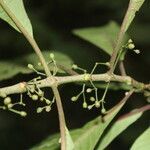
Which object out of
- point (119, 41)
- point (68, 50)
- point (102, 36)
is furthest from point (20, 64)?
point (68, 50)

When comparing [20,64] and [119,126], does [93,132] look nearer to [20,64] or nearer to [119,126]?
[119,126]

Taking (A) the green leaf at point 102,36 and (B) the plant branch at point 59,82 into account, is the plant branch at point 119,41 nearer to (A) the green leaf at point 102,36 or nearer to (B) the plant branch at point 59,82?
(B) the plant branch at point 59,82

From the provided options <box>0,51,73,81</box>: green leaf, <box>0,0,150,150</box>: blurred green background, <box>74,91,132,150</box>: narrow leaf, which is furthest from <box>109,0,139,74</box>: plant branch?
<box>0,0,150,150</box>: blurred green background

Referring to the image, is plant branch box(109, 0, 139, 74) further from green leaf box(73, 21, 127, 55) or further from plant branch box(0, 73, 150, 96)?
green leaf box(73, 21, 127, 55)

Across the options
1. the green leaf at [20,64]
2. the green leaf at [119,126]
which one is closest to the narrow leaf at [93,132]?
the green leaf at [119,126]

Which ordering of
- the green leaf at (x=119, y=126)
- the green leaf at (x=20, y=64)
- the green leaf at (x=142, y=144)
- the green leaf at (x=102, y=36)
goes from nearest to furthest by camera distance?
the green leaf at (x=142, y=144) < the green leaf at (x=119, y=126) < the green leaf at (x=20, y=64) < the green leaf at (x=102, y=36)

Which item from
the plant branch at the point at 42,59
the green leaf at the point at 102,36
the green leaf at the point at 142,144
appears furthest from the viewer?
the green leaf at the point at 102,36
